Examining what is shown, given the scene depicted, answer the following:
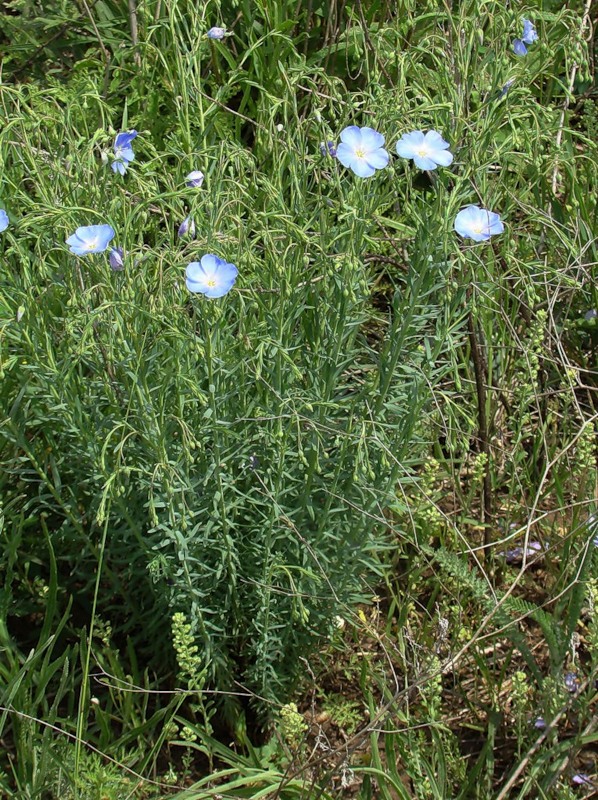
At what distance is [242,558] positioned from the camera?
2.22 metres

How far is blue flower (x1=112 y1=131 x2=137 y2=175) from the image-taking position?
181cm

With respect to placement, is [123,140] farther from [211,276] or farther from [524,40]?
[524,40]

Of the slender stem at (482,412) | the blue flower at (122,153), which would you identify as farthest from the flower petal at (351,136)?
the slender stem at (482,412)

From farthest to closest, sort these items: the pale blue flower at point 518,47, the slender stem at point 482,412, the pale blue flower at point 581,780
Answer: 1. the slender stem at point 482,412
2. the pale blue flower at point 581,780
3. the pale blue flower at point 518,47

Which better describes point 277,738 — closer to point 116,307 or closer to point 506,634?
point 506,634

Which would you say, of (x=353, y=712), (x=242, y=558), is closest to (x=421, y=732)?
(x=353, y=712)

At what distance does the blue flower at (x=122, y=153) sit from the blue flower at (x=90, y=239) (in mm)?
180

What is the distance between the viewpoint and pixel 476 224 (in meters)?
1.74

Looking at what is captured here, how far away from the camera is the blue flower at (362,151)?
1624mm

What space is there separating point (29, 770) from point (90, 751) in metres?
0.16

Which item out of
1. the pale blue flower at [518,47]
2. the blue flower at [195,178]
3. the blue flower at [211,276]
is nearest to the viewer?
the blue flower at [211,276]

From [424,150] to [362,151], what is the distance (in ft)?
0.38

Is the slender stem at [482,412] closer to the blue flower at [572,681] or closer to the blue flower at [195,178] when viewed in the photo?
the blue flower at [572,681]

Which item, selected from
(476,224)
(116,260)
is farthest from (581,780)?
(116,260)
